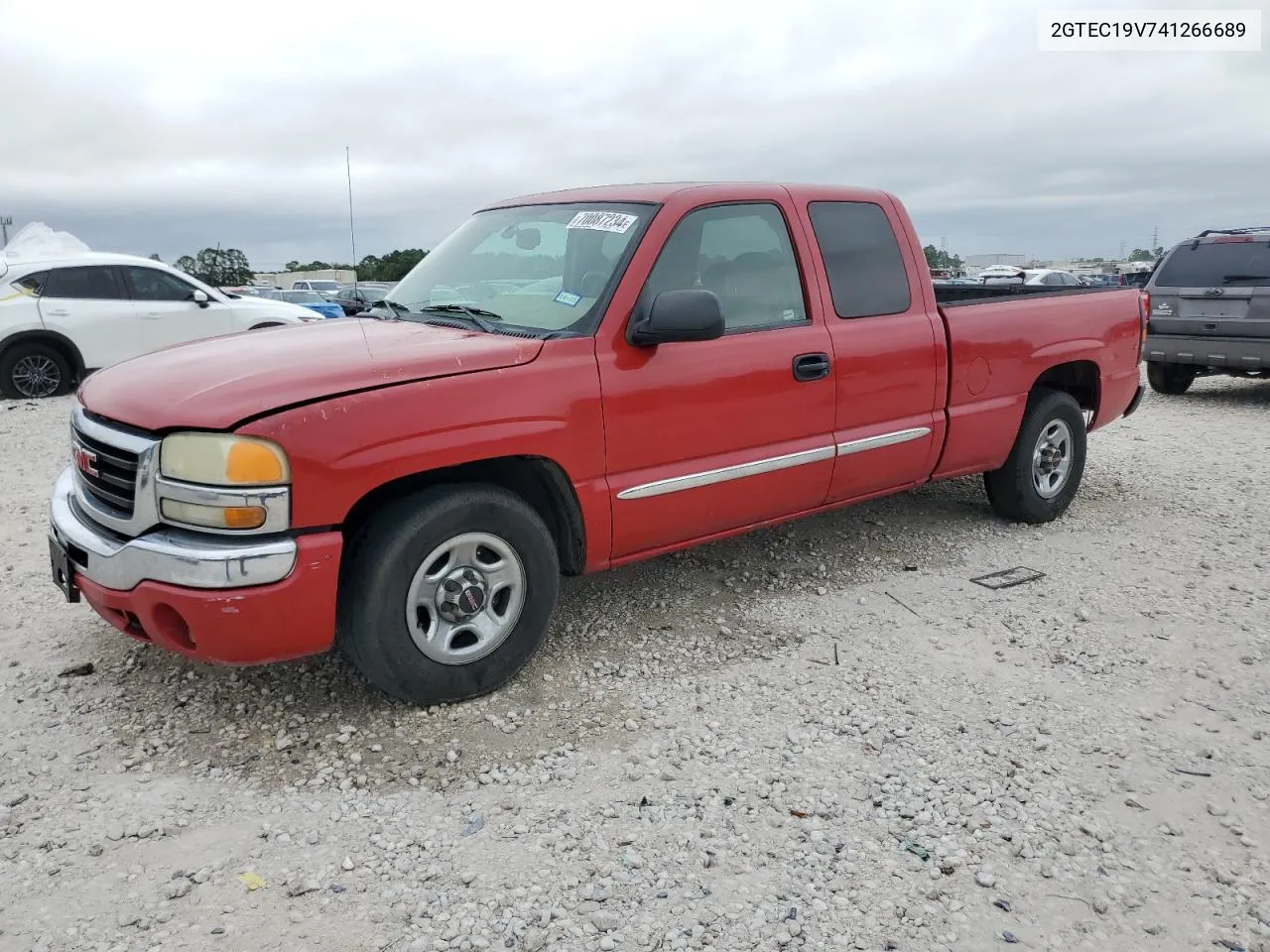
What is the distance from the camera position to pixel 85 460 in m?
3.42

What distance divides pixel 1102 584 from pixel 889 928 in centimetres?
295

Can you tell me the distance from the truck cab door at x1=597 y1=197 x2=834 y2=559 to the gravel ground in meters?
0.56

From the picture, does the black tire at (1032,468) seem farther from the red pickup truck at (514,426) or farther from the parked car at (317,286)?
the parked car at (317,286)

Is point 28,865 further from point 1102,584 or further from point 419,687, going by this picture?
point 1102,584

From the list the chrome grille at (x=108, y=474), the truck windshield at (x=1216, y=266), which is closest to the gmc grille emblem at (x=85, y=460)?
the chrome grille at (x=108, y=474)

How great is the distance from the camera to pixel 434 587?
11.0 feet

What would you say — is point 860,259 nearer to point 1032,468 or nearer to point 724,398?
point 724,398

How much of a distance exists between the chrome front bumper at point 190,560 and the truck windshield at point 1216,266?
10.1 meters

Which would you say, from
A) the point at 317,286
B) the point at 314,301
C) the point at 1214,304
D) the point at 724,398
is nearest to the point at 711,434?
the point at 724,398

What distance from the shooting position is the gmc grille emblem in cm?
336

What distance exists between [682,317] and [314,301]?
14.6m

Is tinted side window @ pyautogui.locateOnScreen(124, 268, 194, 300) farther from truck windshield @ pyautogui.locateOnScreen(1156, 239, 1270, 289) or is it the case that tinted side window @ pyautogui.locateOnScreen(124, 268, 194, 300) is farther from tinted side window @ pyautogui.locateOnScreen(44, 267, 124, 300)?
truck windshield @ pyautogui.locateOnScreen(1156, 239, 1270, 289)

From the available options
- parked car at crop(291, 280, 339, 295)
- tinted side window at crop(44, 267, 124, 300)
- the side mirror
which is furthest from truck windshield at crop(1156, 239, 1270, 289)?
parked car at crop(291, 280, 339, 295)

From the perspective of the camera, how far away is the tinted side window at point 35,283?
10.7 meters
